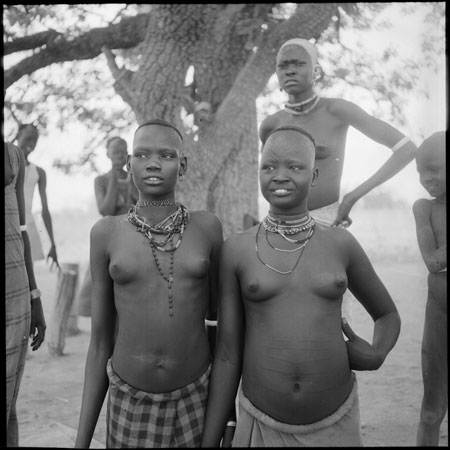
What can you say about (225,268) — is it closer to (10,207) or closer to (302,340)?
(302,340)

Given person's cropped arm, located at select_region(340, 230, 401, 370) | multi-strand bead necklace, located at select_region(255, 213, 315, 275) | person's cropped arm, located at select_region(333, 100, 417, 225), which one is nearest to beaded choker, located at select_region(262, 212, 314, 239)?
multi-strand bead necklace, located at select_region(255, 213, 315, 275)

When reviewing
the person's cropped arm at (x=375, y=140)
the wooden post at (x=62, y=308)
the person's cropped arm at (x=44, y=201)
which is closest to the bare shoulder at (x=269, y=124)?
the person's cropped arm at (x=375, y=140)

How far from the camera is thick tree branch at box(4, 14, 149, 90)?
634 centimetres

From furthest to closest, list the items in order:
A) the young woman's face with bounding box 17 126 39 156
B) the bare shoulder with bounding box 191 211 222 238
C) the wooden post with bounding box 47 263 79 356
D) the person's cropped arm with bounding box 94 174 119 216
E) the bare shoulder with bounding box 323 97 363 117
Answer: the wooden post with bounding box 47 263 79 356, the person's cropped arm with bounding box 94 174 119 216, the young woman's face with bounding box 17 126 39 156, the bare shoulder with bounding box 323 97 363 117, the bare shoulder with bounding box 191 211 222 238

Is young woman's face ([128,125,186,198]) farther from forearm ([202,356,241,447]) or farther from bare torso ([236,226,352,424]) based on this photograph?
forearm ([202,356,241,447])

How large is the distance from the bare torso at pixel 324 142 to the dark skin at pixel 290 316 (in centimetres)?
54

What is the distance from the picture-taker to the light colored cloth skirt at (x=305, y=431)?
1907 millimetres

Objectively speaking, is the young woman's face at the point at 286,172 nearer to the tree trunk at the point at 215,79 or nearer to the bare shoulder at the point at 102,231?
the bare shoulder at the point at 102,231

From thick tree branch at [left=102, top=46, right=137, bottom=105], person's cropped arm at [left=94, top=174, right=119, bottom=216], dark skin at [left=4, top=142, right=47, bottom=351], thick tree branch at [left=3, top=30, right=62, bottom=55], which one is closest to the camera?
dark skin at [left=4, top=142, right=47, bottom=351]

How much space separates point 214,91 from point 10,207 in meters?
3.32

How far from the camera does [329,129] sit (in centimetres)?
263

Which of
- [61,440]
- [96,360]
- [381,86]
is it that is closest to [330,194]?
[96,360]

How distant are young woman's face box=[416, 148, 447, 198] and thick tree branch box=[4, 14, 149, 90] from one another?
459 centimetres

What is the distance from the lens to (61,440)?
3721mm
